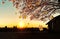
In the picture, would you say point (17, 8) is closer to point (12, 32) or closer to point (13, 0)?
point (13, 0)

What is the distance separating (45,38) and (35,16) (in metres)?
3.16

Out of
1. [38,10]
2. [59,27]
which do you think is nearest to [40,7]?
[38,10]

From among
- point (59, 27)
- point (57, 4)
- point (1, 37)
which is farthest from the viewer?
point (59, 27)

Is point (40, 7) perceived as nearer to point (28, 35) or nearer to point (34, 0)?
point (34, 0)

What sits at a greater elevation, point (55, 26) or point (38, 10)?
point (38, 10)

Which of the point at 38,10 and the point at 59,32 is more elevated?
the point at 38,10

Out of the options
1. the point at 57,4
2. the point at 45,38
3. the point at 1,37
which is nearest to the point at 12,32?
the point at 1,37

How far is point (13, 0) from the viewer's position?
688 inches

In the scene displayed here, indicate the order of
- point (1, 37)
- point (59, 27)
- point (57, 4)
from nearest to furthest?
point (57, 4), point (1, 37), point (59, 27)

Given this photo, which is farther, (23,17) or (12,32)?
(12,32)

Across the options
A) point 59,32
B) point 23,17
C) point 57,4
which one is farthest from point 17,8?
point 59,32

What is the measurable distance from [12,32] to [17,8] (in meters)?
3.62

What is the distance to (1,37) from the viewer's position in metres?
20.5

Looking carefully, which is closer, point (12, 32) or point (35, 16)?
point (35, 16)
